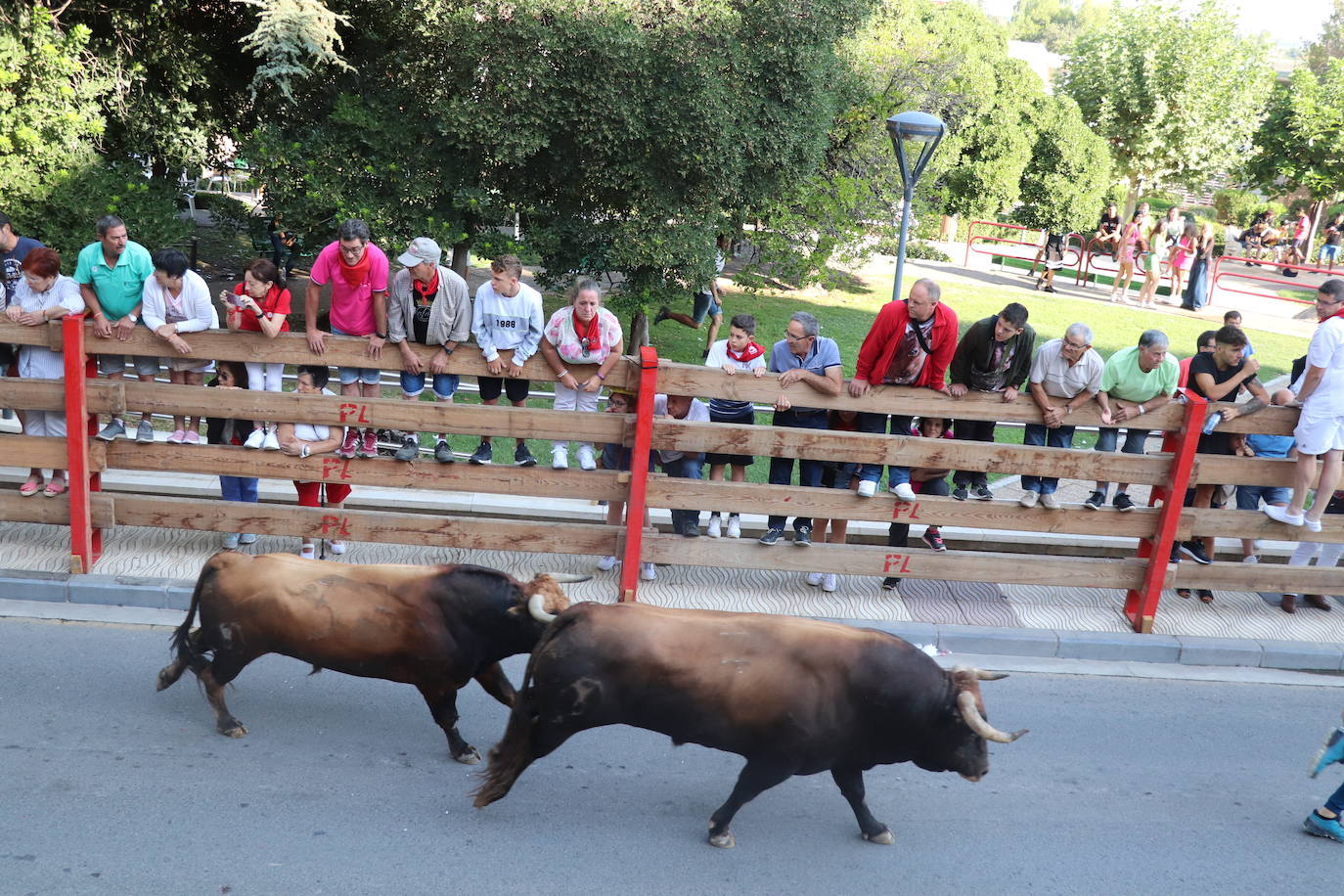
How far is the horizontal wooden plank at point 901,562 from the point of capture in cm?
736

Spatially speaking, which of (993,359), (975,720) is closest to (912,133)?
(993,359)

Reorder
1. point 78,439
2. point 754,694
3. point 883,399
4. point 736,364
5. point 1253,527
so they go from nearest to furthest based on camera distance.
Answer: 1. point 754,694
2. point 78,439
3. point 883,399
4. point 736,364
5. point 1253,527

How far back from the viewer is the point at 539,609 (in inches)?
195

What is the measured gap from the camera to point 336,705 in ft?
19.7

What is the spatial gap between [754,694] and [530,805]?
4.31 ft

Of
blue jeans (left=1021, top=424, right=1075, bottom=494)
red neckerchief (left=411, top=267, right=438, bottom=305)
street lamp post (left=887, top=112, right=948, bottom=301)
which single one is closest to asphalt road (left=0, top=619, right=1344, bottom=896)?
blue jeans (left=1021, top=424, right=1075, bottom=494)

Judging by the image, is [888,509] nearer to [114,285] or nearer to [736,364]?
[736,364]

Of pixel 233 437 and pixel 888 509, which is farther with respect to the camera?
pixel 233 437

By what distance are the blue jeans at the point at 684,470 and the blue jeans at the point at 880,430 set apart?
1182 mm

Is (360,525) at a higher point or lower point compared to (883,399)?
lower

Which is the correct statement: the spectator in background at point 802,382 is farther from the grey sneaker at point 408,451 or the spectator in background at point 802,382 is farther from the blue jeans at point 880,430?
the grey sneaker at point 408,451

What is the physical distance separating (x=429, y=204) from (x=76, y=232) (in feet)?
12.8

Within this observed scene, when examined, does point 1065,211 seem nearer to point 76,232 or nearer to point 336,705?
point 76,232

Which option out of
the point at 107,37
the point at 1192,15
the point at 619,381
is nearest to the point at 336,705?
the point at 619,381
